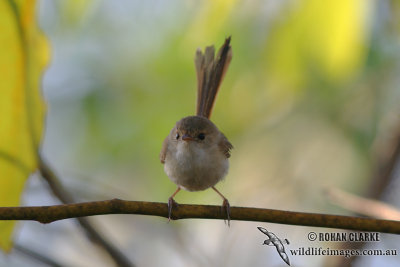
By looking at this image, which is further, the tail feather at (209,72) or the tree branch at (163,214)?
the tail feather at (209,72)

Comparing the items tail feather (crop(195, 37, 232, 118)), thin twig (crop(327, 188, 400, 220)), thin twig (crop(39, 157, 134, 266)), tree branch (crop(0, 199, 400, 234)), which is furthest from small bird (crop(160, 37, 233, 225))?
tree branch (crop(0, 199, 400, 234))

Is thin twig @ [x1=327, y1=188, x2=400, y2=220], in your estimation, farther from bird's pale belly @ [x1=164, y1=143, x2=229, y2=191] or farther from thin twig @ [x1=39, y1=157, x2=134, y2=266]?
thin twig @ [x1=39, y1=157, x2=134, y2=266]

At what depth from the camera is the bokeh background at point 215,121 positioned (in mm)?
2977

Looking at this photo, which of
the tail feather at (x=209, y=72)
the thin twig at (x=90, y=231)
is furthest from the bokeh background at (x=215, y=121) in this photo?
the thin twig at (x=90, y=231)

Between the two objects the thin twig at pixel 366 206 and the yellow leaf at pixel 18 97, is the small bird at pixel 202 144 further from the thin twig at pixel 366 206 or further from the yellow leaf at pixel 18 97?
the yellow leaf at pixel 18 97

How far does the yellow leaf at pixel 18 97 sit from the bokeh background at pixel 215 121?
3.66ft

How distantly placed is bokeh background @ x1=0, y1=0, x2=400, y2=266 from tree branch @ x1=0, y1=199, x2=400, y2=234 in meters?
1.19

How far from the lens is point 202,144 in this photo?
9.36 ft

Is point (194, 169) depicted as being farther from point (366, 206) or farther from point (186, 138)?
point (366, 206)

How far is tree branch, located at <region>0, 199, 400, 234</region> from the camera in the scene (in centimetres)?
149

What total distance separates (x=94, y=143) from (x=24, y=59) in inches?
79.1

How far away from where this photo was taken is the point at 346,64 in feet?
7.10

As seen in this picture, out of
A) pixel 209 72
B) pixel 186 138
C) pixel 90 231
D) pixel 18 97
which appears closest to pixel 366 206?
pixel 186 138

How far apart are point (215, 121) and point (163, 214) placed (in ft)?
7.14
